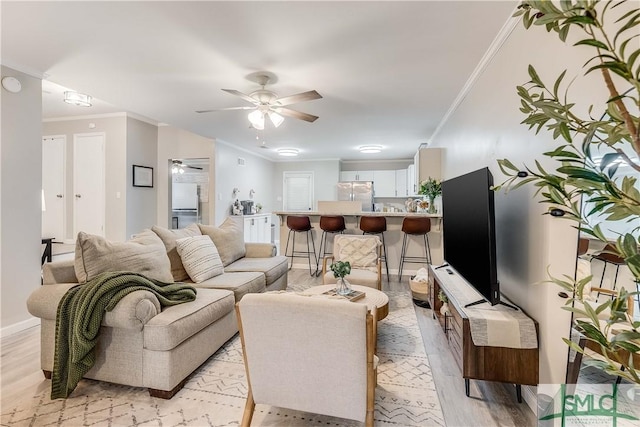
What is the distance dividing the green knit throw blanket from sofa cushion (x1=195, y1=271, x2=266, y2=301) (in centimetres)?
86

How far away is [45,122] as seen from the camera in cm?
555

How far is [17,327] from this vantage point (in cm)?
290

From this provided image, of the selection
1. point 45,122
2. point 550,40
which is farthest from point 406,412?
point 45,122

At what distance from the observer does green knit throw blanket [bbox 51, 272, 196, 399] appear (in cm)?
180

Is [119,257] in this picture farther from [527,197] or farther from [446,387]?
[527,197]

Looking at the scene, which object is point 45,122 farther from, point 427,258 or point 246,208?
point 427,258

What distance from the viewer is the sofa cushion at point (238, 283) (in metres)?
2.73

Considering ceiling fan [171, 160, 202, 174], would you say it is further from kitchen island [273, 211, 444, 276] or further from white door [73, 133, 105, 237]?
kitchen island [273, 211, 444, 276]

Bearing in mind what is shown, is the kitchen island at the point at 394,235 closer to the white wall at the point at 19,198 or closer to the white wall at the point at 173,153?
the white wall at the point at 173,153

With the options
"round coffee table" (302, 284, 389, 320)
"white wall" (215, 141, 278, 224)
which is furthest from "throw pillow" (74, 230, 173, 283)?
"white wall" (215, 141, 278, 224)

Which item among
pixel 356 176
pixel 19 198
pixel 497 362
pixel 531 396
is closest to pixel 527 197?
pixel 497 362

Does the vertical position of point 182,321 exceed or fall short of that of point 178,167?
it falls short

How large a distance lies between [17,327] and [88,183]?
10.6 ft

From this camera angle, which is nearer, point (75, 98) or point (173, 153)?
point (75, 98)
